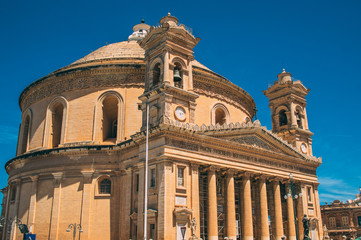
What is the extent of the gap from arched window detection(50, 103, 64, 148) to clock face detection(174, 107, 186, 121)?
534 inches

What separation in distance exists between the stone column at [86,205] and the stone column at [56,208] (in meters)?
2.23

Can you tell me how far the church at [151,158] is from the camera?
27172 millimetres

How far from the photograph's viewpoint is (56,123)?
36.9 metres

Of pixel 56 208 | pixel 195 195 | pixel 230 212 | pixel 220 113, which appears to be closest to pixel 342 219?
pixel 220 113

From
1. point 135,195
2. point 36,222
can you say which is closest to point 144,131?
point 135,195

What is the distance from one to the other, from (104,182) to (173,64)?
11.5 metres

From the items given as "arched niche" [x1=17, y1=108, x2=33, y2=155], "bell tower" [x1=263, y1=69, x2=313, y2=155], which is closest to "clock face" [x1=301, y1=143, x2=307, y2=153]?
"bell tower" [x1=263, y1=69, x2=313, y2=155]

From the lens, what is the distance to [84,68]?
118ft

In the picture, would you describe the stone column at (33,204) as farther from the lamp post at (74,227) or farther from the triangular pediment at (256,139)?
the triangular pediment at (256,139)

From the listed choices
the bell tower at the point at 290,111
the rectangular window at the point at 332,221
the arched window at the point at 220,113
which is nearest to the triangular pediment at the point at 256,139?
the bell tower at the point at 290,111

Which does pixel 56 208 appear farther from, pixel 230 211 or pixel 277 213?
pixel 277 213

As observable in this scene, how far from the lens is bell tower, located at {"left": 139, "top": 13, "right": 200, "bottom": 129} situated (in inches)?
1121

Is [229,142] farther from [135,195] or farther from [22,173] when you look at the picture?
[22,173]

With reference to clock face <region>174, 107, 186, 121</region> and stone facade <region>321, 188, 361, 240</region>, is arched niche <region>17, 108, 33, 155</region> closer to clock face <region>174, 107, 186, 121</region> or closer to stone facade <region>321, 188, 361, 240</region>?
clock face <region>174, 107, 186, 121</region>
